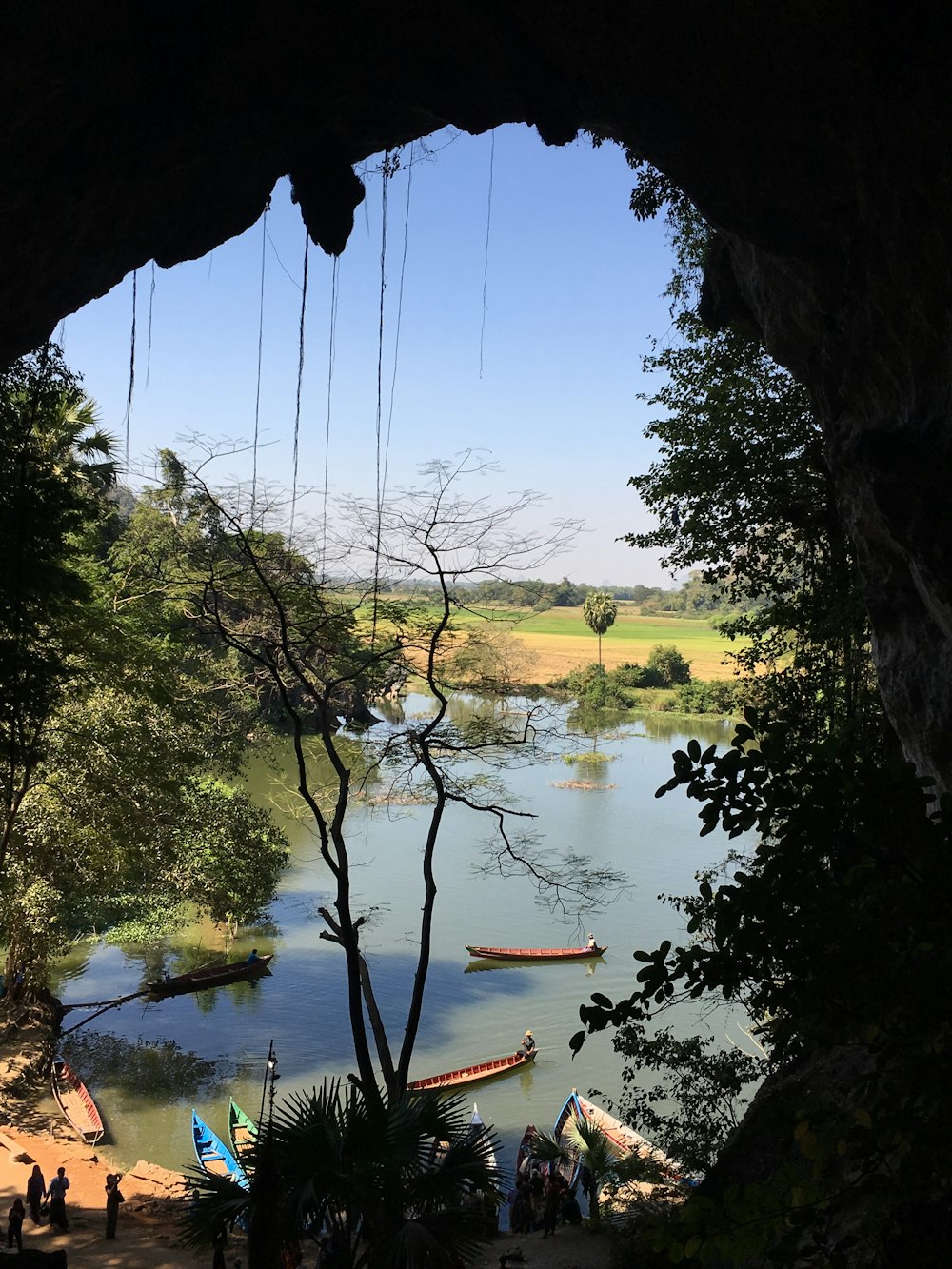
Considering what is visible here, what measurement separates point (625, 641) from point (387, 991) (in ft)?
189

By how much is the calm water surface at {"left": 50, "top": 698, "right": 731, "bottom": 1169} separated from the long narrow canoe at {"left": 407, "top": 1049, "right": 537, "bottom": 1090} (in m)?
0.20

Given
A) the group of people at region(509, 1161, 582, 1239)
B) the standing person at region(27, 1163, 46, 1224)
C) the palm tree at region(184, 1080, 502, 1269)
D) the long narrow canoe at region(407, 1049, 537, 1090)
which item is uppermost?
the palm tree at region(184, 1080, 502, 1269)

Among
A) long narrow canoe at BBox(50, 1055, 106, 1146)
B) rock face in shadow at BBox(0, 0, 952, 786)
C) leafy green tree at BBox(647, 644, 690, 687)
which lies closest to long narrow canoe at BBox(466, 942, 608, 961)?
long narrow canoe at BBox(50, 1055, 106, 1146)

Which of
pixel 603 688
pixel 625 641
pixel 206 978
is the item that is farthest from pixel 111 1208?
pixel 625 641

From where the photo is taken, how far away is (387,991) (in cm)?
1780

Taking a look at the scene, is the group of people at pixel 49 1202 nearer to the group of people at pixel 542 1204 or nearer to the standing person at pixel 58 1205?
the standing person at pixel 58 1205

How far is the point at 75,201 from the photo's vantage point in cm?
621

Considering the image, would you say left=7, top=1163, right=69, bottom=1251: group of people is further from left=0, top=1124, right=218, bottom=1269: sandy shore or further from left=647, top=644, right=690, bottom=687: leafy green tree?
left=647, top=644, right=690, bottom=687: leafy green tree

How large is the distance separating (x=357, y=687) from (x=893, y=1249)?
1012 centimetres

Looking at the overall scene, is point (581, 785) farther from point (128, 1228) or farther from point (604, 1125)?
point (128, 1228)

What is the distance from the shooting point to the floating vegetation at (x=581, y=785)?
3175 centimetres

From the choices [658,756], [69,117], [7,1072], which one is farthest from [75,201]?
[658,756]

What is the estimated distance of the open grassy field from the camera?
176 ft

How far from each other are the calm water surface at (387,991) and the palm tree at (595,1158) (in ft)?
5.15
